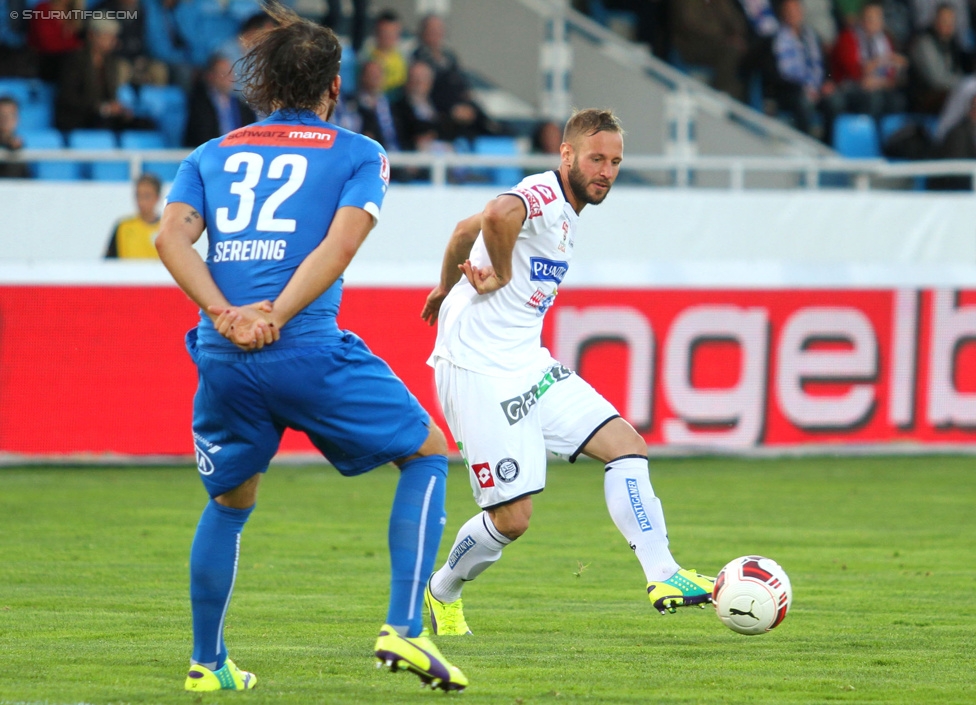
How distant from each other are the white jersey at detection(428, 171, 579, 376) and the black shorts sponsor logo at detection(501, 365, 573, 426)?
4.0 inches

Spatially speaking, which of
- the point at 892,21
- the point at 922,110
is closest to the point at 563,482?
the point at 922,110

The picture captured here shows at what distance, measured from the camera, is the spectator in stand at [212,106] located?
48.0 feet

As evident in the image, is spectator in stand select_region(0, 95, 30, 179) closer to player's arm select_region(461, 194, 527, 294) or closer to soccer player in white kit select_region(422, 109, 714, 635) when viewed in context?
soccer player in white kit select_region(422, 109, 714, 635)

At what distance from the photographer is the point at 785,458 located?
13.5 meters

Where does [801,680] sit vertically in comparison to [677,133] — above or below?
below

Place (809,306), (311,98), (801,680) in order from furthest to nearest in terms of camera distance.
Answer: (809,306)
(801,680)
(311,98)

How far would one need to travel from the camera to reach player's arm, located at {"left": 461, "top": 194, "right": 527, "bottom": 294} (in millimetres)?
6160

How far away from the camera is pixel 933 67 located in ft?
62.4

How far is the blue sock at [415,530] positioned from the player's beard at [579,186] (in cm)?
182

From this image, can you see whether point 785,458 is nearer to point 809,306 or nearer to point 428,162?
point 809,306

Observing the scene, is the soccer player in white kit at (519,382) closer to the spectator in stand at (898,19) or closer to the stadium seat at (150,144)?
the stadium seat at (150,144)

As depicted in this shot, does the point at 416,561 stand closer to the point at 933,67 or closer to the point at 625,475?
the point at 625,475

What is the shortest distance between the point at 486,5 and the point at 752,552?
11.4 m

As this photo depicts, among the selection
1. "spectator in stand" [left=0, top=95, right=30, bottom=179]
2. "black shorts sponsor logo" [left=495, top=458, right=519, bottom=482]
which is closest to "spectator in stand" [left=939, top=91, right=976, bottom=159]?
"spectator in stand" [left=0, top=95, right=30, bottom=179]
